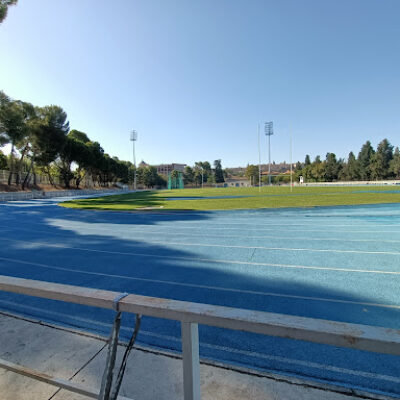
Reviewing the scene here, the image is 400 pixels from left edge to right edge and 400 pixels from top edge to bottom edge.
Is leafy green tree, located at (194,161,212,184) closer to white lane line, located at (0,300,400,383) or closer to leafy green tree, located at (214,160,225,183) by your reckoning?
leafy green tree, located at (214,160,225,183)

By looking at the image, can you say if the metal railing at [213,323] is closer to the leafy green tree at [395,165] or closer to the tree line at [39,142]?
the tree line at [39,142]

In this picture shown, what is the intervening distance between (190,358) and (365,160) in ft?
327

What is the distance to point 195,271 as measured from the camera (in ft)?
19.1

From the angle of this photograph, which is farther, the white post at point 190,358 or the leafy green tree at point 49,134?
the leafy green tree at point 49,134

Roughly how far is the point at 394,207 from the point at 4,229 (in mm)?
22708

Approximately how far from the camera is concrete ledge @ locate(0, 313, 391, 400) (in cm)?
212

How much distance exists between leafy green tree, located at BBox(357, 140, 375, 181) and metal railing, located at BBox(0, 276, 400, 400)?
317 feet

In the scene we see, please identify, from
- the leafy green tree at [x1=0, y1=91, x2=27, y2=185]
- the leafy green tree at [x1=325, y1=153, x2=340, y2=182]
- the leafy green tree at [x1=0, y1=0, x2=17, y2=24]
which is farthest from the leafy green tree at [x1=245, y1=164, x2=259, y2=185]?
the leafy green tree at [x1=0, y1=0, x2=17, y2=24]

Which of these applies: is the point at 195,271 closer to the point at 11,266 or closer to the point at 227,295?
the point at 227,295

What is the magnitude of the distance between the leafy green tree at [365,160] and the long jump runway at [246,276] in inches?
3330

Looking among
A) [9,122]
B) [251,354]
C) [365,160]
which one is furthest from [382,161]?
[251,354]

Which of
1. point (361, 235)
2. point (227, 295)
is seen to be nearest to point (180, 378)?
point (227, 295)

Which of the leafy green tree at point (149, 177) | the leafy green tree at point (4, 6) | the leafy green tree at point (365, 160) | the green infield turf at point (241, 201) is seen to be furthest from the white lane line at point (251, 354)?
the leafy green tree at point (149, 177)

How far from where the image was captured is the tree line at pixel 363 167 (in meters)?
77.2
